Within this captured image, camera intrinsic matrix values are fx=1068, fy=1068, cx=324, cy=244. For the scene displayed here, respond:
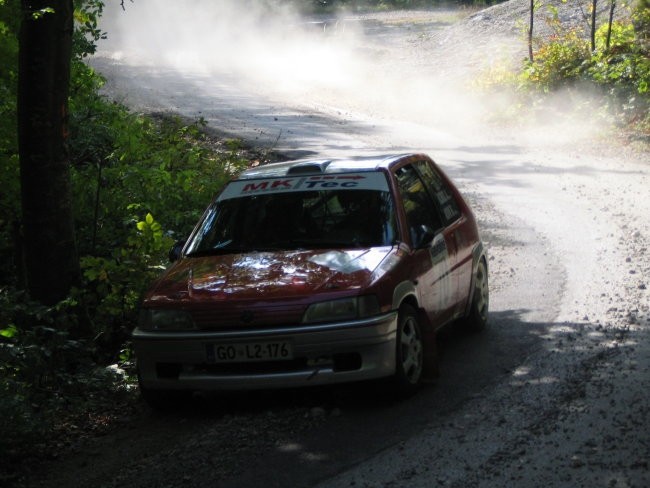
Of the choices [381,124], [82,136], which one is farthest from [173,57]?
[82,136]

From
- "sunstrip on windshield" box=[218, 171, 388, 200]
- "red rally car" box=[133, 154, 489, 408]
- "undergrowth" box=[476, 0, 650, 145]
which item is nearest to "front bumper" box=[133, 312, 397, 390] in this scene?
"red rally car" box=[133, 154, 489, 408]

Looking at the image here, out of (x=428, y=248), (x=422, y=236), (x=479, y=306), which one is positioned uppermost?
(x=422, y=236)

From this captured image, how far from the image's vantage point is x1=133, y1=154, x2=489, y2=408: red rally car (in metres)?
6.80

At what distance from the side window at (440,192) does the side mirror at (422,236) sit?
0.83 meters

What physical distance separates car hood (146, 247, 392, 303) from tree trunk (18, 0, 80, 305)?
1.47 meters

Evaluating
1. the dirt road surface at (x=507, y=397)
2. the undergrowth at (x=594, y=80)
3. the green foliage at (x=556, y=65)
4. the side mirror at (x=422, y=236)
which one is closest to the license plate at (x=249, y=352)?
the dirt road surface at (x=507, y=397)

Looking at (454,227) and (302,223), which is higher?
(302,223)

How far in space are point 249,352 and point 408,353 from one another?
43.2 inches

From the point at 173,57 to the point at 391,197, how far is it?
3669cm

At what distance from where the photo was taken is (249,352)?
6.82 meters

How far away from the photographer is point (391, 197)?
8.02 meters

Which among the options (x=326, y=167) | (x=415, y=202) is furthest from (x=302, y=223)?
(x=415, y=202)

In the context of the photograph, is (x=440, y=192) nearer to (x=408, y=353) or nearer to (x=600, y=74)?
(x=408, y=353)

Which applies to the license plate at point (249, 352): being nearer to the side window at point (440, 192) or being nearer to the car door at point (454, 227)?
the car door at point (454, 227)
